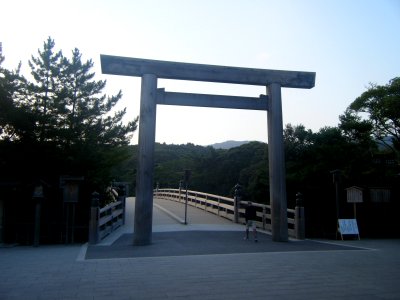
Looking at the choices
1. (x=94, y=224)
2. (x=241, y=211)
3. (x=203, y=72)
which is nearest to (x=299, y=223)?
(x=241, y=211)

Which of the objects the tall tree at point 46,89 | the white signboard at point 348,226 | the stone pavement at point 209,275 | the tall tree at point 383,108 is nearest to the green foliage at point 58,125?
the tall tree at point 46,89

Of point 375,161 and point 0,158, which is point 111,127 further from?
point 375,161

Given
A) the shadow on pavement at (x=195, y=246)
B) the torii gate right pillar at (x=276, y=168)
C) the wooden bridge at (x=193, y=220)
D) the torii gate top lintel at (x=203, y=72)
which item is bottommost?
the shadow on pavement at (x=195, y=246)

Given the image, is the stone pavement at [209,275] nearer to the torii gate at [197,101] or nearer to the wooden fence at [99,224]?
the wooden fence at [99,224]

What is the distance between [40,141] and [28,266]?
9.12m

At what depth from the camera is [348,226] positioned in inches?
540

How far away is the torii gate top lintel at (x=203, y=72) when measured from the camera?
11.6 meters

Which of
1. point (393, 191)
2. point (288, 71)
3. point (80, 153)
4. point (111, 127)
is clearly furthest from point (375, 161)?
point (80, 153)

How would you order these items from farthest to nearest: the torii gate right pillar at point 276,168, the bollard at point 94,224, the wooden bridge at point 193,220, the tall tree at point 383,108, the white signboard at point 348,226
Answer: the tall tree at point 383,108
the white signboard at point 348,226
the wooden bridge at point 193,220
the torii gate right pillar at point 276,168
the bollard at point 94,224

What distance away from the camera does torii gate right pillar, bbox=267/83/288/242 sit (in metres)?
12.2

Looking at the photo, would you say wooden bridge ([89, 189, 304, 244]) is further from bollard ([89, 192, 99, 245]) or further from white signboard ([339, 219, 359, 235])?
white signboard ([339, 219, 359, 235])

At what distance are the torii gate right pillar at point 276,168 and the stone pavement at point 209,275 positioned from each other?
2071 mm

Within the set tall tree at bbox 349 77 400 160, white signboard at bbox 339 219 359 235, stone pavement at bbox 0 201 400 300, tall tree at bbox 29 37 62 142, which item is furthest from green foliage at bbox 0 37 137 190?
tall tree at bbox 349 77 400 160

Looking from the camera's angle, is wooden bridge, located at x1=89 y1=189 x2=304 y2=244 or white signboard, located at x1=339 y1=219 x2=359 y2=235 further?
white signboard, located at x1=339 y1=219 x2=359 y2=235
